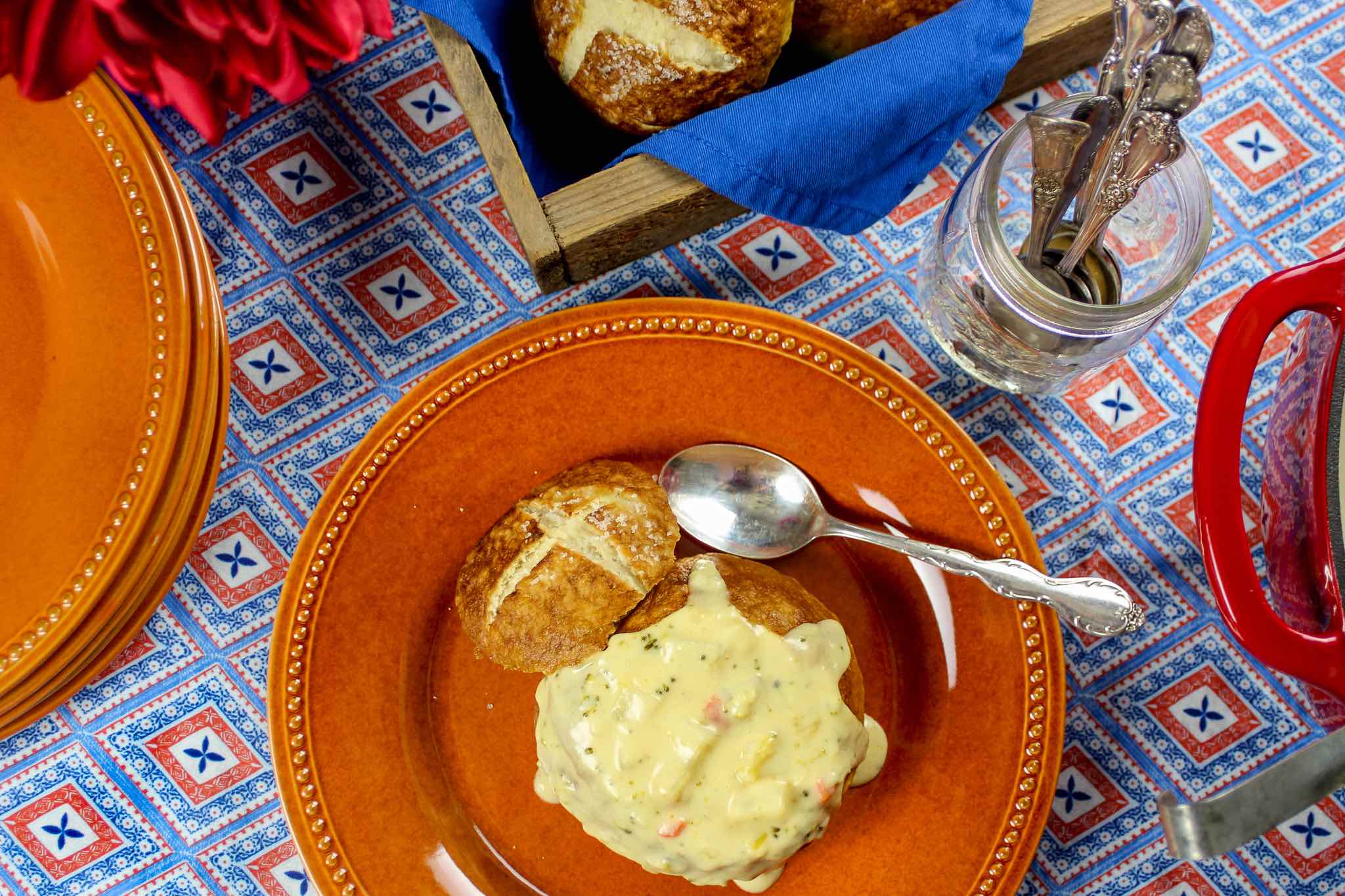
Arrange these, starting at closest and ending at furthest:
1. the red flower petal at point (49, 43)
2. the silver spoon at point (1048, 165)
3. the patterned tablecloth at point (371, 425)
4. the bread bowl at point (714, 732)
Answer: the red flower petal at point (49, 43) → the silver spoon at point (1048, 165) → the bread bowl at point (714, 732) → the patterned tablecloth at point (371, 425)

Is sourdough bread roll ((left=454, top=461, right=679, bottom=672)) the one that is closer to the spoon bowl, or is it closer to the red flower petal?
the spoon bowl

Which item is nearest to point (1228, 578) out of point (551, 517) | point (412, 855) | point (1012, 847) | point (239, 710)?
point (1012, 847)

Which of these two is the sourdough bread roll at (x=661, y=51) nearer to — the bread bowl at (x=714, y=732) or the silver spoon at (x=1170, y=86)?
the silver spoon at (x=1170, y=86)

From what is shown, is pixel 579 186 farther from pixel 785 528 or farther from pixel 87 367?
pixel 87 367

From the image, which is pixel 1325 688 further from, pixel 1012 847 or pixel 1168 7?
pixel 1168 7

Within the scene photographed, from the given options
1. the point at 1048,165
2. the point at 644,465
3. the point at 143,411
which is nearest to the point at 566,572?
the point at 644,465

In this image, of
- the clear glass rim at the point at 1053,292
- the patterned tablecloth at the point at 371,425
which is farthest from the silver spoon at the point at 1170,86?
the patterned tablecloth at the point at 371,425
